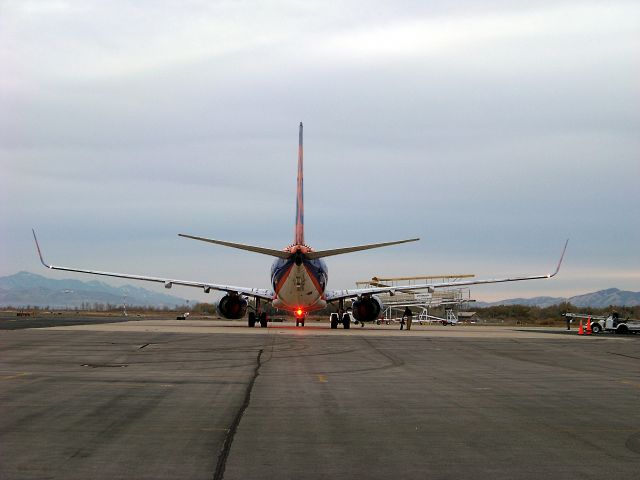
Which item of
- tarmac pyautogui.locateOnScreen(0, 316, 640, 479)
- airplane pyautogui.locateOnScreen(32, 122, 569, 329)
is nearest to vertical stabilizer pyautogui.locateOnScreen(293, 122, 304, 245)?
airplane pyautogui.locateOnScreen(32, 122, 569, 329)

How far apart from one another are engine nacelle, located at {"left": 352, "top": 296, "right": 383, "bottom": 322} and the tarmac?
101 feet

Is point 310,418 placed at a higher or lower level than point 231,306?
lower

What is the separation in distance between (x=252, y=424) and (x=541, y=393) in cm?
736

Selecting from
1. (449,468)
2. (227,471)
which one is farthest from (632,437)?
(227,471)

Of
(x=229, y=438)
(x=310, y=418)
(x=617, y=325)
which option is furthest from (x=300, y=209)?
(x=229, y=438)

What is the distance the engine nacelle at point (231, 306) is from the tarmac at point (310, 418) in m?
30.4

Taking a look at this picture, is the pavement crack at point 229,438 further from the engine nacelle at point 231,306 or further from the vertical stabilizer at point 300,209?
the engine nacelle at point 231,306

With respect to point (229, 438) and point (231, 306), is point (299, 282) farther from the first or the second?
point (229, 438)

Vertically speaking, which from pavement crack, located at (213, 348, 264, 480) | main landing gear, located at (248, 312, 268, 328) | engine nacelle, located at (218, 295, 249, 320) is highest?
engine nacelle, located at (218, 295, 249, 320)

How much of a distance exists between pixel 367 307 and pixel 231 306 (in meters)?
9.41

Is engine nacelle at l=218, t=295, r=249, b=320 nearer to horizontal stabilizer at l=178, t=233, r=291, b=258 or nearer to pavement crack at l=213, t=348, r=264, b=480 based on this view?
horizontal stabilizer at l=178, t=233, r=291, b=258

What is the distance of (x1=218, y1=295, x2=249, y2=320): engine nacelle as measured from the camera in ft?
183

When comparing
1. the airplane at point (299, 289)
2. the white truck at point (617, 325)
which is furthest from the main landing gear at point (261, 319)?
the white truck at point (617, 325)

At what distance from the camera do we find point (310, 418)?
1266 cm
